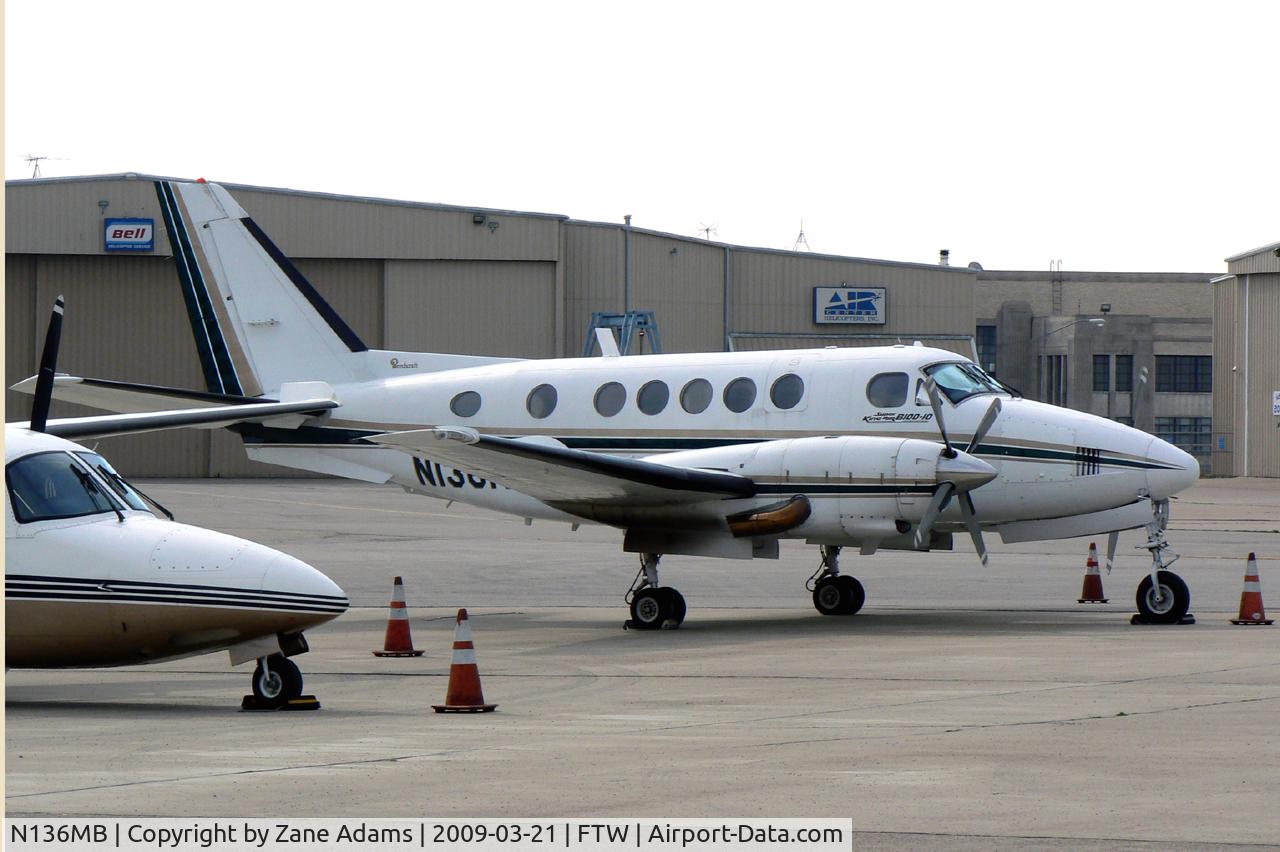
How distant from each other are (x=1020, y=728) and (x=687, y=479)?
7689mm

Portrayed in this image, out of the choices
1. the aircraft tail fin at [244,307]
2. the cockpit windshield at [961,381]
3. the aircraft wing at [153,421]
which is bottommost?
the aircraft wing at [153,421]

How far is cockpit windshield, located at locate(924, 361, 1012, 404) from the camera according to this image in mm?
17500

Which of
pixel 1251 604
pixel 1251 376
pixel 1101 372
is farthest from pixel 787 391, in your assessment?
pixel 1101 372

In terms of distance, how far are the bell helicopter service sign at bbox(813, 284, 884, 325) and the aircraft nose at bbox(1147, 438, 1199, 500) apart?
135 ft

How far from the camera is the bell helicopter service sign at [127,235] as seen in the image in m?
52.6

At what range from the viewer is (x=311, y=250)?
53.8 m

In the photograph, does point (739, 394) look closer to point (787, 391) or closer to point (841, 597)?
point (787, 391)

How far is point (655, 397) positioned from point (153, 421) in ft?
19.8

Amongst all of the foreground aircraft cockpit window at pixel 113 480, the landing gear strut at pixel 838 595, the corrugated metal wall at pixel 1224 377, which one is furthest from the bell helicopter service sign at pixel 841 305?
the foreground aircraft cockpit window at pixel 113 480

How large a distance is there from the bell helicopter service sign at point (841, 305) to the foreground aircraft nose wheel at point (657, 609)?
137ft

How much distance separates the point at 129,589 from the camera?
34.0 ft

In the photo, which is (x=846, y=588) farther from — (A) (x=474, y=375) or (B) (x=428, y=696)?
(B) (x=428, y=696)

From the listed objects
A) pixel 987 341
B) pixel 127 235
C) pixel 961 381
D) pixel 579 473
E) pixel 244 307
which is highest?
pixel 127 235

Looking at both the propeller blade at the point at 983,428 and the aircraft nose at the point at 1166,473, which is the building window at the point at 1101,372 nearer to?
the aircraft nose at the point at 1166,473
